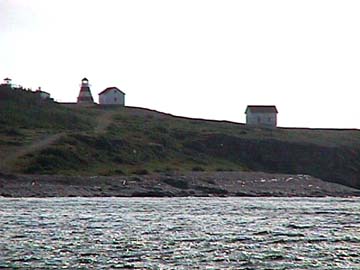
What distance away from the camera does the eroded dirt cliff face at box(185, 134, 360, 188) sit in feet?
372

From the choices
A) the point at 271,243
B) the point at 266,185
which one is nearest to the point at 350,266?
the point at 271,243

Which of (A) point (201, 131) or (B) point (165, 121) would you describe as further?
(B) point (165, 121)

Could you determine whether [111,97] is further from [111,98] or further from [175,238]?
[175,238]

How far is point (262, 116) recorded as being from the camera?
500 feet

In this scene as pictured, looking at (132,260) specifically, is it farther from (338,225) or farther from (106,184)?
(106,184)

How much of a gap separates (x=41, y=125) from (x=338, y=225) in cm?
7946

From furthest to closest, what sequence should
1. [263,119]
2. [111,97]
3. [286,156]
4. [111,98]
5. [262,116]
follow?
[111,98] → [111,97] → [262,116] → [263,119] → [286,156]

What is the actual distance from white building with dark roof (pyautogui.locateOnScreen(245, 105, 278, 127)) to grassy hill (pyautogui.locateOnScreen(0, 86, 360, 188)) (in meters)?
8.89

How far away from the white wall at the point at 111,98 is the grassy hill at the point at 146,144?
10133 millimetres

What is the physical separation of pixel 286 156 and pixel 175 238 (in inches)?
3351

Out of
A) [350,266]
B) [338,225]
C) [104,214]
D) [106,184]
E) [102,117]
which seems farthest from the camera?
[102,117]

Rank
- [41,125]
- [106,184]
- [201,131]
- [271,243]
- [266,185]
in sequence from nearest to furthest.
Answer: [271,243] → [106,184] → [266,185] → [41,125] → [201,131]

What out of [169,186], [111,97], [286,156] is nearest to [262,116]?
[111,97]

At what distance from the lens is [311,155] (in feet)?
393
